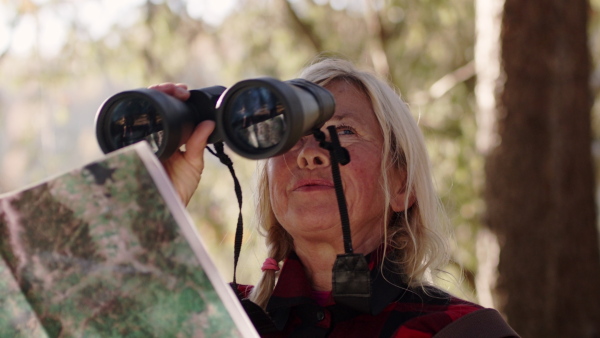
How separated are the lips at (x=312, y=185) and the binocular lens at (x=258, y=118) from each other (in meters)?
0.41

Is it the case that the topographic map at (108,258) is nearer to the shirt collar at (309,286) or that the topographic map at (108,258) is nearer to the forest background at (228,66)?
the shirt collar at (309,286)

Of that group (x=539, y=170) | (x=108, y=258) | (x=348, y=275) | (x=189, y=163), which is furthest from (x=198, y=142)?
(x=539, y=170)

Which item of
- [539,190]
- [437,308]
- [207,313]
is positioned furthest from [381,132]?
[539,190]

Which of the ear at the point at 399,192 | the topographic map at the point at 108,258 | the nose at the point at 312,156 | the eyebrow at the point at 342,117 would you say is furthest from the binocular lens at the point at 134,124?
the ear at the point at 399,192

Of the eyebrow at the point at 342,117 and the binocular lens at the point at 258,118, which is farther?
the eyebrow at the point at 342,117

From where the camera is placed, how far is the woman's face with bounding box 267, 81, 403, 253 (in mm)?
1556

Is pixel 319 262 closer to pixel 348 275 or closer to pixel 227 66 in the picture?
pixel 348 275

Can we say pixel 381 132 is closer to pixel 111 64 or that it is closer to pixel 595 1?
pixel 111 64

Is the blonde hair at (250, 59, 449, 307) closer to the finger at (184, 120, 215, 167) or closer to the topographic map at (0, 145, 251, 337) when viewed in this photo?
the finger at (184, 120, 215, 167)

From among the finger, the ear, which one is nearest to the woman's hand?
the finger

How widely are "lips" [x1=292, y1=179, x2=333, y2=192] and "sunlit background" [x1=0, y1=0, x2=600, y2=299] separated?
3212 mm

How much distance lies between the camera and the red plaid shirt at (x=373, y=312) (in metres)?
1.42

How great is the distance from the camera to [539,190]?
3688 mm

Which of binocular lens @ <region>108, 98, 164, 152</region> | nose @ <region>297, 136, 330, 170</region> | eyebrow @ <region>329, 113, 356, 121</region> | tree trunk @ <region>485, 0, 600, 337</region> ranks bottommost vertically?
tree trunk @ <region>485, 0, 600, 337</region>
